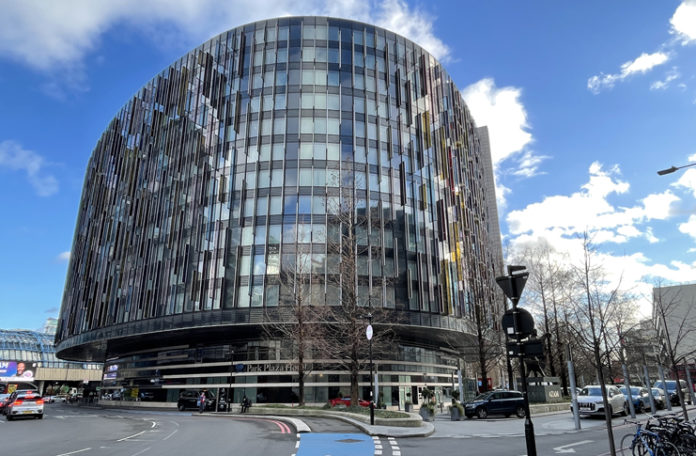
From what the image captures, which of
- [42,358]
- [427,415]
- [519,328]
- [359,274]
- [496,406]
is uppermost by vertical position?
[359,274]

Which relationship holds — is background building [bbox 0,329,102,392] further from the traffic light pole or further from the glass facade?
the traffic light pole

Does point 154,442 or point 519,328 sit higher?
point 519,328

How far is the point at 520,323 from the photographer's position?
9.07 m

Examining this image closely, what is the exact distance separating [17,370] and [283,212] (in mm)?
35436

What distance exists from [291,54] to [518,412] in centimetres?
4142

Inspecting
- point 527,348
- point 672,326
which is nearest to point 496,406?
point 527,348

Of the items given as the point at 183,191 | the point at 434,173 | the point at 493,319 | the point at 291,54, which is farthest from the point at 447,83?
the point at 183,191

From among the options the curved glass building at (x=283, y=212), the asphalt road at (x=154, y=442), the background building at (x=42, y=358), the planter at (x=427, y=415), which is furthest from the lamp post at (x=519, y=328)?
the background building at (x=42, y=358)

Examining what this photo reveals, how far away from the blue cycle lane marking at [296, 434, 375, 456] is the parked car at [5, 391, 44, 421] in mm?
22948

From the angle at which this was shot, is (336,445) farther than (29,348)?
No

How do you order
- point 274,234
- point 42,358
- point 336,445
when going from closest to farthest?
1. point 336,445
2. point 274,234
3. point 42,358

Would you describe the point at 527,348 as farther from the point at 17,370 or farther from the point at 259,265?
the point at 17,370

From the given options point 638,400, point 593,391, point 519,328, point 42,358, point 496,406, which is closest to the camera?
point 519,328

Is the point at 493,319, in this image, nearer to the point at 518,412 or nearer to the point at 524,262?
the point at 524,262
